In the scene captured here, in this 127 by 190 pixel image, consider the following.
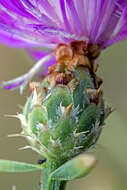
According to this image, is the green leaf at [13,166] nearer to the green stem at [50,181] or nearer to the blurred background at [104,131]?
the green stem at [50,181]

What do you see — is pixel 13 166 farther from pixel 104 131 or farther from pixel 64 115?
pixel 104 131

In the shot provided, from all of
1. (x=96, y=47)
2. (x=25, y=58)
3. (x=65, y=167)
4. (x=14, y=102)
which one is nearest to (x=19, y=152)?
(x=14, y=102)

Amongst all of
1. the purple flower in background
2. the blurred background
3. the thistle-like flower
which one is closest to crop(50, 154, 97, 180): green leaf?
the thistle-like flower

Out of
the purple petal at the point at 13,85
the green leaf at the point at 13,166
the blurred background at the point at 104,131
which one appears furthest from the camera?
the blurred background at the point at 104,131

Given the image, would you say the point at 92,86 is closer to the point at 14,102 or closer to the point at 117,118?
the point at 117,118

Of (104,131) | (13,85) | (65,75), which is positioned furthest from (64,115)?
(104,131)

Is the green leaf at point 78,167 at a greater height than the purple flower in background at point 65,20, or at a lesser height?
lesser

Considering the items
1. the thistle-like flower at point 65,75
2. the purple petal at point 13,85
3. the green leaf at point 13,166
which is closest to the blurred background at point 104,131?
the purple petal at point 13,85
